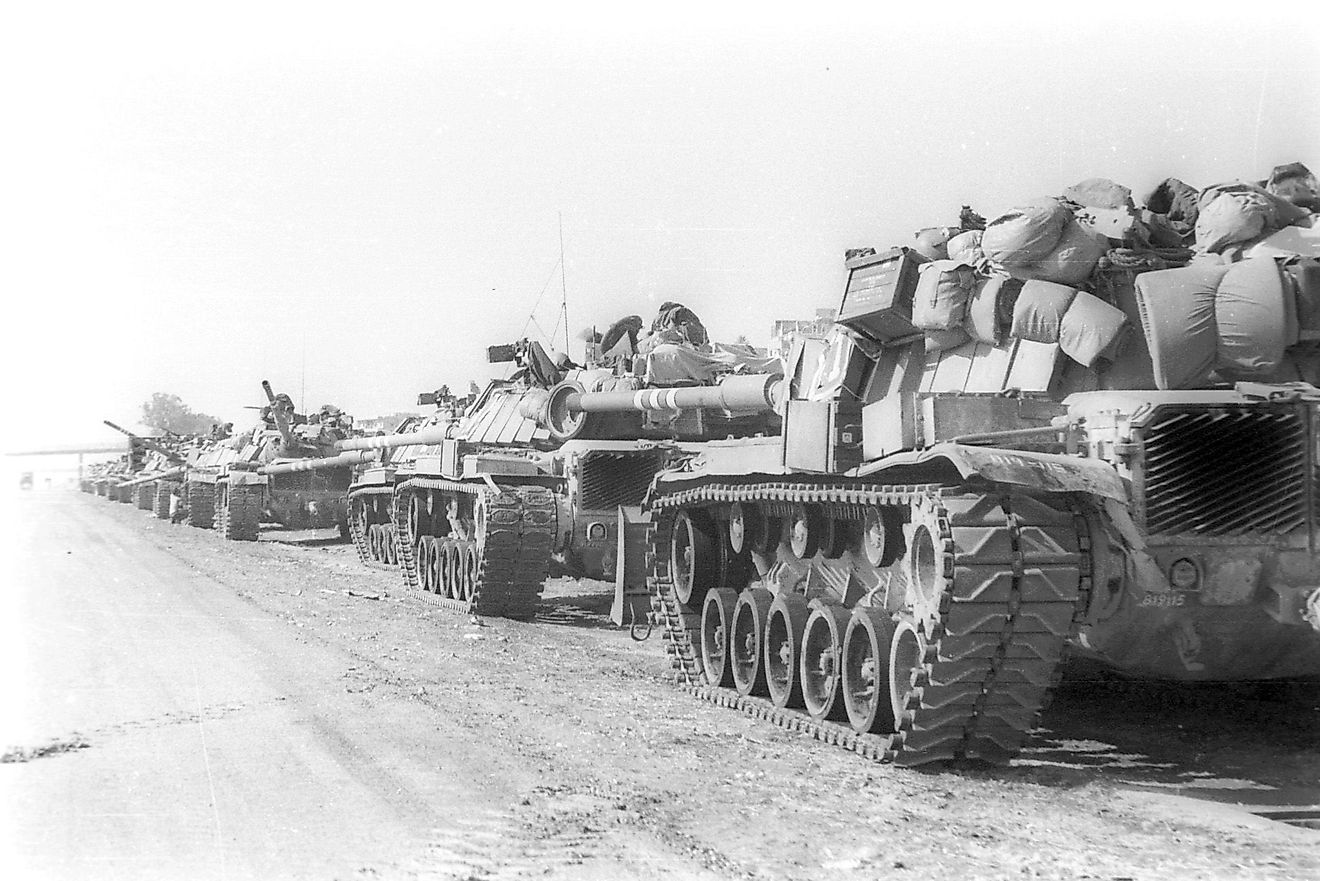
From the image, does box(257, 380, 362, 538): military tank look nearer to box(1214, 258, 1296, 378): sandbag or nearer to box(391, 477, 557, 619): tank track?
box(391, 477, 557, 619): tank track

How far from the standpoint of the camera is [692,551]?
35.5 feet

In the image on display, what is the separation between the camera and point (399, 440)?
2394 cm

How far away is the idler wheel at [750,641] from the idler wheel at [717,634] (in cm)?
12

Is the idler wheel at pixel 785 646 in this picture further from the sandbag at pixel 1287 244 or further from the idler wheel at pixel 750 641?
the sandbag at pixel 1287 244

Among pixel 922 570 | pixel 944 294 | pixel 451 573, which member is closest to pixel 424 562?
pixel 451 573

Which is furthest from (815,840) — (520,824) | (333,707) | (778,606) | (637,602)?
(637,602)

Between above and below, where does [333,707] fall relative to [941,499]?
below

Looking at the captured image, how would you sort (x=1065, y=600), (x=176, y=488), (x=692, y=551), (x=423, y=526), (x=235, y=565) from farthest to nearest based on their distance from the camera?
(x=176, y=488) < (x=235, y=565) < (x=423, y=526) < (x=692, y=551) < (x=1065, y=600)

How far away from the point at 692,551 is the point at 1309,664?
4686mm

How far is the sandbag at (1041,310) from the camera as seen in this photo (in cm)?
768

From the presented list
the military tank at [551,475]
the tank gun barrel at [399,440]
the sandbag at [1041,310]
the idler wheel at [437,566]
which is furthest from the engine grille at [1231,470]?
the tank gun barrel at [399,440]

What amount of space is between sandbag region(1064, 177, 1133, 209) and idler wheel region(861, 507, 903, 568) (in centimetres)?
235

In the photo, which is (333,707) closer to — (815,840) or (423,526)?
(815,840)

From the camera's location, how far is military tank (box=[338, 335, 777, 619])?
1438cm
